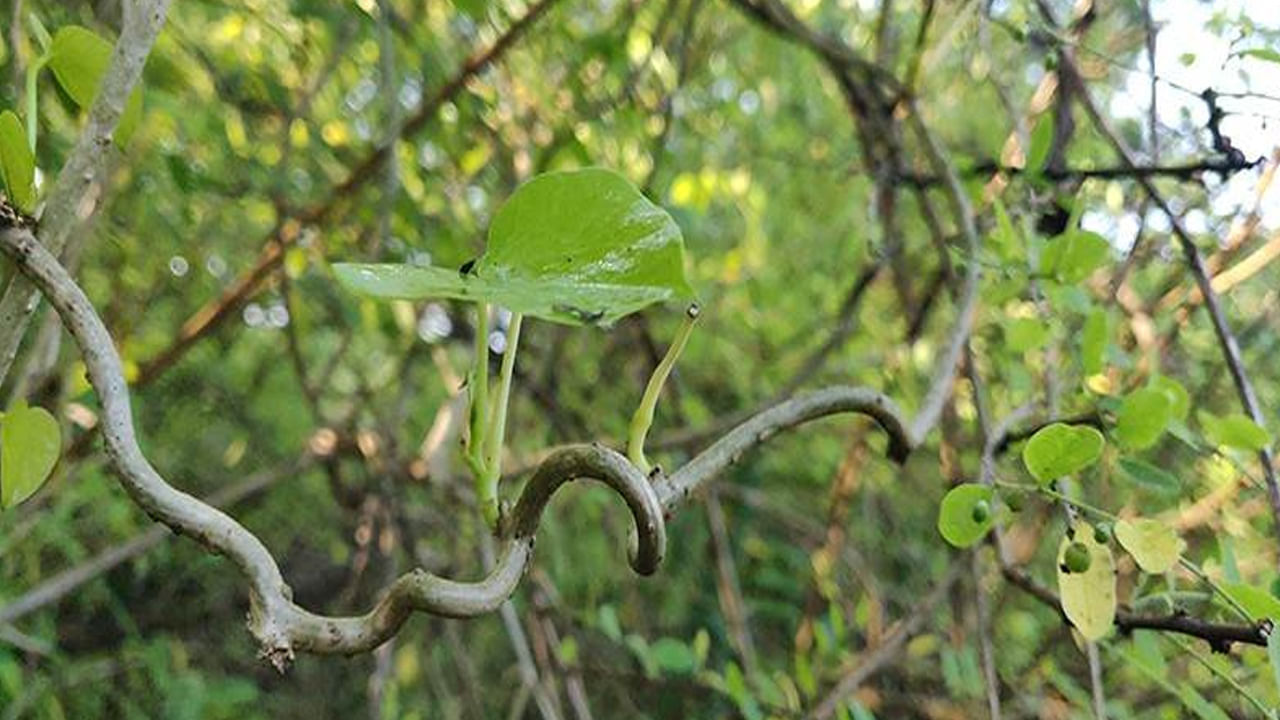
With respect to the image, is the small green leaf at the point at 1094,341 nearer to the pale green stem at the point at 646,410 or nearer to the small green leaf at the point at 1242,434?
the small green leaf at the point at 1242,434

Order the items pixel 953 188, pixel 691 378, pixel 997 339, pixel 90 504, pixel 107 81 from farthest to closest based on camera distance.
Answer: pixel 691 378
pixel 90 504
pixel 997 339
pixel 953 188
pixel 107 81

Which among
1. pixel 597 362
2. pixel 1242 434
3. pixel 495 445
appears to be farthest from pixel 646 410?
pixel 597 362

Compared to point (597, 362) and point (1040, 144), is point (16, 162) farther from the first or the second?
point (597, 362)

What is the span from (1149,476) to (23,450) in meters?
0.37

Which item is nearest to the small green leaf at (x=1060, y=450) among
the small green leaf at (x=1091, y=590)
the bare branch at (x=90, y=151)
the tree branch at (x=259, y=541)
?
the small green leaf at (x=1091, y=590)

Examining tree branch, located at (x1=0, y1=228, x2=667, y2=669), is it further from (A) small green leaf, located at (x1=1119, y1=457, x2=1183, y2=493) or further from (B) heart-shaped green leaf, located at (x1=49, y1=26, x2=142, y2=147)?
(A) small green leaf, located at (x1=1119, y1=457, x2=1183, y2=493)

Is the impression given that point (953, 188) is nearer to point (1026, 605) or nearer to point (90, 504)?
point (1026, 605)

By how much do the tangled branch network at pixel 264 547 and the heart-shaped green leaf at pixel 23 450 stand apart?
0.14ft

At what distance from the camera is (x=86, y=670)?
36.7 inches

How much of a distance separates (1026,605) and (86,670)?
696mm

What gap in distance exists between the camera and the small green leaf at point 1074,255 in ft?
1.74

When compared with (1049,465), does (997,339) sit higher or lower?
higher

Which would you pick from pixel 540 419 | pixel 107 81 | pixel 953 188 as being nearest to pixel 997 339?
pixel 953 188

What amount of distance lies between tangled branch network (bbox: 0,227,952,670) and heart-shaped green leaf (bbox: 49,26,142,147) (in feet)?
0.23
